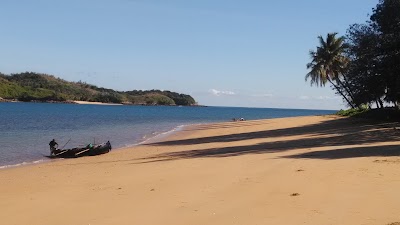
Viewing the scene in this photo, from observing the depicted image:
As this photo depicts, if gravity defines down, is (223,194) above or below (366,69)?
below

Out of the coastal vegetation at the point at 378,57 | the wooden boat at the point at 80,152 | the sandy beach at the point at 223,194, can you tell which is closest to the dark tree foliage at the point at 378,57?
the coastal vegetation at the point at 378,57

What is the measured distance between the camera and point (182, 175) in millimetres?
12352

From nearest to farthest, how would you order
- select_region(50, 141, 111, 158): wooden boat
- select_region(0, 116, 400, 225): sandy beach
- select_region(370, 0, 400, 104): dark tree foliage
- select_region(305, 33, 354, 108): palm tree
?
select_region(0, 116, 400, 225): sandy beach → select_region(50, 141, 111, 158): wooden boat → select_region(370, 0, 400, 104): dark tree foliage → select_region(305, 33, 354, 108): palm tree

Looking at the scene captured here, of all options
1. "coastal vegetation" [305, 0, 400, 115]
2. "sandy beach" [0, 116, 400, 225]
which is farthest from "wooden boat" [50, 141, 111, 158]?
"coastal vegetation" [305, 0, 400, 115]

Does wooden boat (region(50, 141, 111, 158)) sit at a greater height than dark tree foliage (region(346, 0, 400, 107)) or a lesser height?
lesser

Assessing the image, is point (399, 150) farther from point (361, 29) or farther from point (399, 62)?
point (361, 29)

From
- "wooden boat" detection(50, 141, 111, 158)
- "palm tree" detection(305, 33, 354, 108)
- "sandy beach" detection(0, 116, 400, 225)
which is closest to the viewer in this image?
"sandy beach" detection(0, 116, 400, 225)

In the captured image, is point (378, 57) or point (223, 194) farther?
point (378, 57)

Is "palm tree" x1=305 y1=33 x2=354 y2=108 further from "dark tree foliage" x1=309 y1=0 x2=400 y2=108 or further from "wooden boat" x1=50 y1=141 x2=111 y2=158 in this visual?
"wooden boat" x1=50 y1=141 x2=111 y2=158

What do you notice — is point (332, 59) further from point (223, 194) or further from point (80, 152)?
point (223, 194)

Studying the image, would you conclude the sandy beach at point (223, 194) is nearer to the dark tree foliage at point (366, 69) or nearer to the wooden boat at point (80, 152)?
the wooden boat at point (80, 152)

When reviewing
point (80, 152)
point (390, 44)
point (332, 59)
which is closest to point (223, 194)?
point (80, 152)

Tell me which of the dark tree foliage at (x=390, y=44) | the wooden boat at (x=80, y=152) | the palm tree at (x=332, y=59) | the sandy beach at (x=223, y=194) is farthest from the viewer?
the palm tree at (x=332, y=59)

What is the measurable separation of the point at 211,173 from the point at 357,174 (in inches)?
164
